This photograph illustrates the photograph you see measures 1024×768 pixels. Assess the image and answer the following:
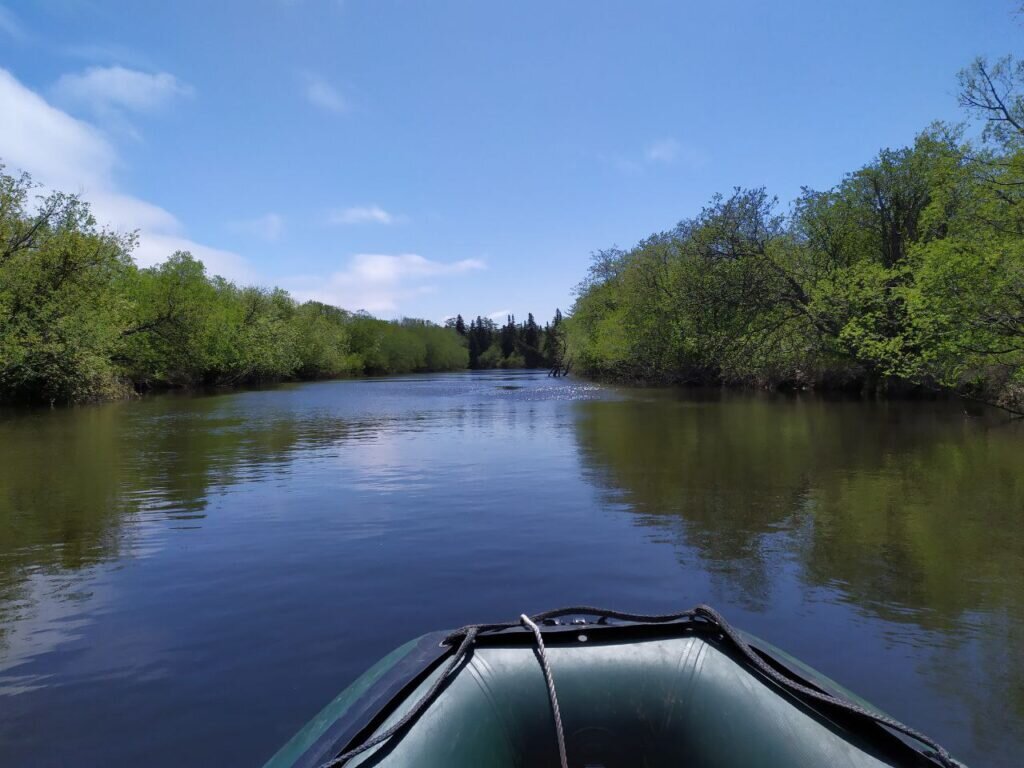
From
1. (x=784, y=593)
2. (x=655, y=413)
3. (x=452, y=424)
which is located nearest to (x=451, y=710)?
(x=784, y=593)

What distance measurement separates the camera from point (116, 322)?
33.6m

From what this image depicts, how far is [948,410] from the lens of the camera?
2345cm

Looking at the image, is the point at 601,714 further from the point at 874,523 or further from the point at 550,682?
the point at 874,523

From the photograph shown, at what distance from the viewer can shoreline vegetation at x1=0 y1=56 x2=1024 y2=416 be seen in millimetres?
15086

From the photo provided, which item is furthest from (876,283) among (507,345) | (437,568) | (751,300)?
(507,345)

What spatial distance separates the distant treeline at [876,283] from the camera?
1456 cm

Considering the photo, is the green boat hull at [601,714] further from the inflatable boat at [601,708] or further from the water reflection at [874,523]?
the water reflection at [874,523]

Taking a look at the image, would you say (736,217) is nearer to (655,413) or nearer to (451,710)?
(655,413)

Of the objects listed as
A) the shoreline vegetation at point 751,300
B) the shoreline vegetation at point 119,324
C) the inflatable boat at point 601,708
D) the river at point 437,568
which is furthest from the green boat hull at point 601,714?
the shoreline vegetation at point 119,324

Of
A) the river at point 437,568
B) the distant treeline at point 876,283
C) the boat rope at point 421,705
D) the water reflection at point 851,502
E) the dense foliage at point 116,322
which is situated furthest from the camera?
the dense foliage at point 116,322

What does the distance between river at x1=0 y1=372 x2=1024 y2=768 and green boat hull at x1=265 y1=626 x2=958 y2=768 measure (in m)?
1.40

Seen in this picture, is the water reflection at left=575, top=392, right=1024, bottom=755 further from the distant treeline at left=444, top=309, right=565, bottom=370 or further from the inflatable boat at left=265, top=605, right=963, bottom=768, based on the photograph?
the distant treeline at left=444, top=309, right=565, bottom=370

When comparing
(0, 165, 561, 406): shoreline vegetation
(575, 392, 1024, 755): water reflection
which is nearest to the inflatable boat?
(575, 392, 1024, 755): water reflection

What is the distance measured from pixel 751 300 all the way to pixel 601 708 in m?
27.5
